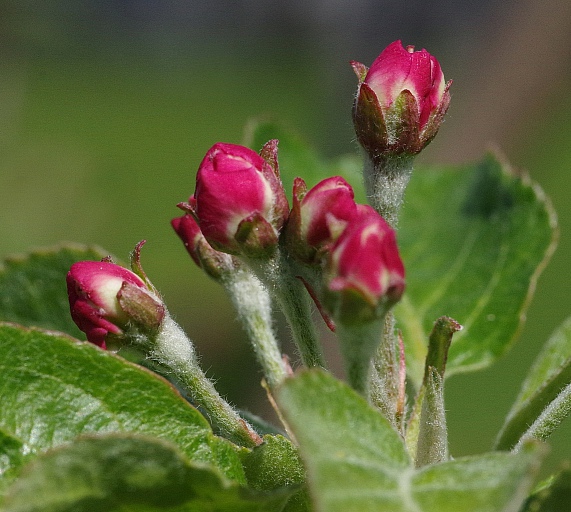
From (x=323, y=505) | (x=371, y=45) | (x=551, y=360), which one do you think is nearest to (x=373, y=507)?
(x=323, y=505)

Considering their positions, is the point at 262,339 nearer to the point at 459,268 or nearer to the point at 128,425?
the point at 128,425

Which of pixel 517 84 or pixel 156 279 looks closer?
pixel 517 84

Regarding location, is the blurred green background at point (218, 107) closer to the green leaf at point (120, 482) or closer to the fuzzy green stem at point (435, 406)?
the fuzzy green stem at point (435, 406)

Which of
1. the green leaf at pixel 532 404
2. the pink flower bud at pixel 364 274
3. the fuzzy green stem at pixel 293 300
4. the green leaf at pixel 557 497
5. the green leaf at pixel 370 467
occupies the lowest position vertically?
the green leaf at pixel 557 497

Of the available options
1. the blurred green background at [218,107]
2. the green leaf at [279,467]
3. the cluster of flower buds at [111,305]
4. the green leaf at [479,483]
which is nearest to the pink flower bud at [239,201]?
the cluster of flower buds at [111,305]

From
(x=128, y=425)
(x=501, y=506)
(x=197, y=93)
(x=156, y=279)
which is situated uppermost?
(x=197, y=93)

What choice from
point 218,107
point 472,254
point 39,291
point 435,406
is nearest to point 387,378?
point 435,406

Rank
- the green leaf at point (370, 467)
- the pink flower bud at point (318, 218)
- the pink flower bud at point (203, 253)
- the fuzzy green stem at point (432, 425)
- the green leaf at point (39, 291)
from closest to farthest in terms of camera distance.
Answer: the green leaf at point (370, 467), the pink flower bud at point (318, 218), the fuzzy green stem at point (432, 425), the pink flower bud at point (203, 253), the green leaf at point (39, 291)
